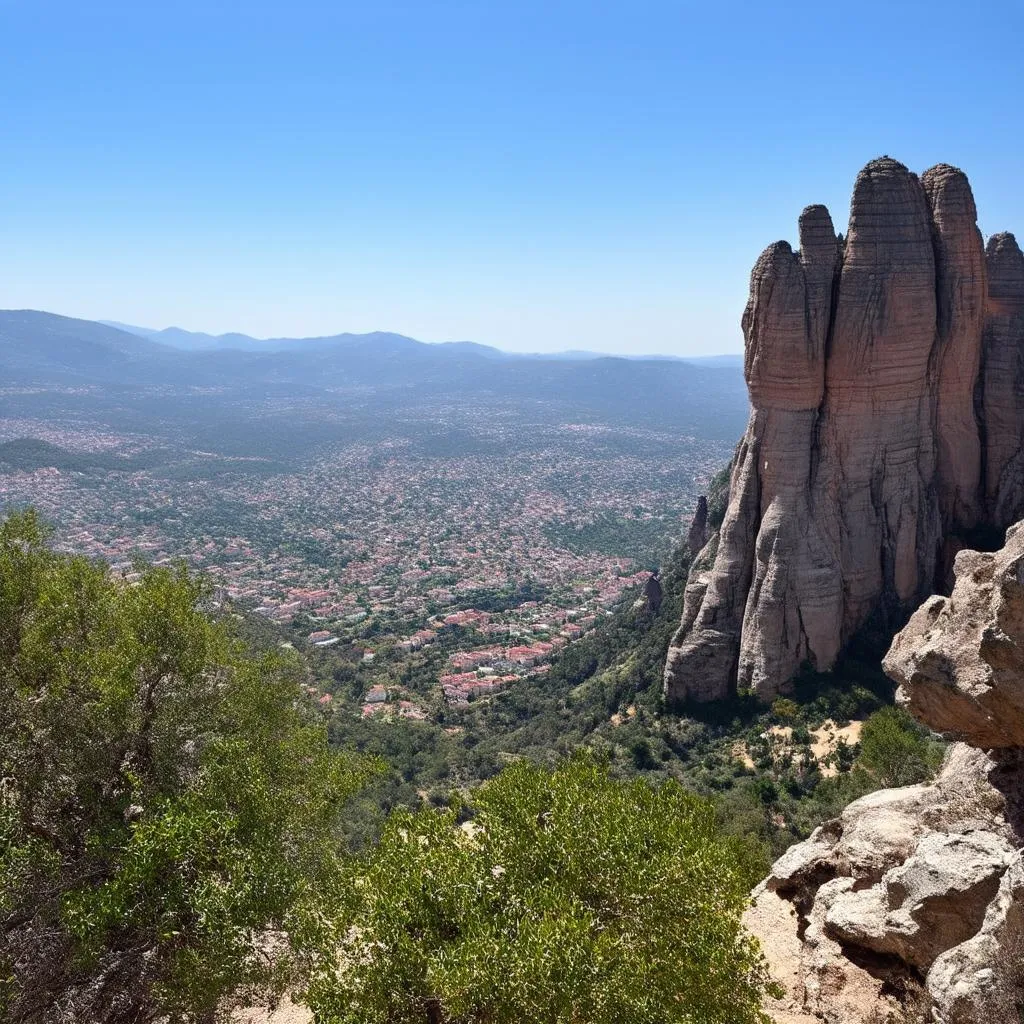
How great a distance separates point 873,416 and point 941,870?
21.2 m

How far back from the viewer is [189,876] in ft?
33.1

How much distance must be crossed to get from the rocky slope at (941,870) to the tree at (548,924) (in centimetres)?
188

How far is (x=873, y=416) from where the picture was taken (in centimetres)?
2702

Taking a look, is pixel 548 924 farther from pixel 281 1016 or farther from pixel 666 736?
pixel 666 736

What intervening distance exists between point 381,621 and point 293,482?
90825mm

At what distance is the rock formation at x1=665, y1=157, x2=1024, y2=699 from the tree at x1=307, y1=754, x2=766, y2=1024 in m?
18.0

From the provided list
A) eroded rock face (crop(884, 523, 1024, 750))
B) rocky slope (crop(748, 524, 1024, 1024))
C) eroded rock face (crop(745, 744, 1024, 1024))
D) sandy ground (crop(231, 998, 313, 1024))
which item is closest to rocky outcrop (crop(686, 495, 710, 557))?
eroded rock face (crop(745, 744, 1024, 1024))

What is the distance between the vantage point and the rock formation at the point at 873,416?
87.4 ft

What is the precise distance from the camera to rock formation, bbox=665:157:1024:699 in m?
26.6

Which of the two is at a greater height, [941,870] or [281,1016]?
[941,870]

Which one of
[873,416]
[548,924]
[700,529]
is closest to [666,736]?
[700,529]

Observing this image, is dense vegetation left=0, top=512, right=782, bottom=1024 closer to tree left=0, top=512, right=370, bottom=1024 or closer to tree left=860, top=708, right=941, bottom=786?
tree left=0, top=512, right=370, bottom=1024

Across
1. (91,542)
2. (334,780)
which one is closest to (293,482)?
(91,542)

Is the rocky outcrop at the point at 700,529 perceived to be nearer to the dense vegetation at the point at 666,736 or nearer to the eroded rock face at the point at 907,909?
the dense vegetation at the point at 666,736
